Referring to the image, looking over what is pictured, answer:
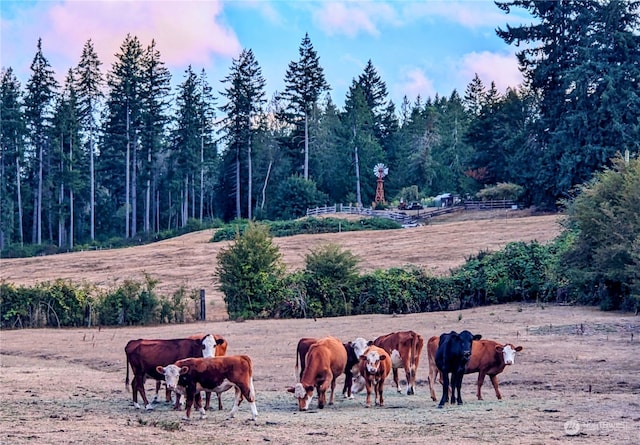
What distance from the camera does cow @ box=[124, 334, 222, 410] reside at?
54.6 ft

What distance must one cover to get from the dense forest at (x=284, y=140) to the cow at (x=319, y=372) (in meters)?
54.0

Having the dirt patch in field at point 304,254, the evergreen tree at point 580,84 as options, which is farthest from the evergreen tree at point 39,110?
the evergreen tree at point 580,84

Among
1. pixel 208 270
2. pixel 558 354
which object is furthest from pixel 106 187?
pixel 558 354

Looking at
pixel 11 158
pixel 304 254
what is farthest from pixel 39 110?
pixel 304 254

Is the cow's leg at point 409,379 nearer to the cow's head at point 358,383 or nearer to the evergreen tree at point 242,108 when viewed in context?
the cow's head at point 358,383

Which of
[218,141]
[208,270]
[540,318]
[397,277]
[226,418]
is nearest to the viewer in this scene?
[226,418]

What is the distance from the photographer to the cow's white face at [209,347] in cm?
1664

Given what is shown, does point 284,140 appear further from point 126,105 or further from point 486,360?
point 486,360

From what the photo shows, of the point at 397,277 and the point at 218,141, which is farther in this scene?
the point at 218,141

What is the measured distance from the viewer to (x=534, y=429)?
42.3 feet

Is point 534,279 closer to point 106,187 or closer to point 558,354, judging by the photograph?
point 558,354

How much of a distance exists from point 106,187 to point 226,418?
314ft

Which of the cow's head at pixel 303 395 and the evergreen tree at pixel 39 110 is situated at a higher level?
the evergreen tree at pixel 39 110

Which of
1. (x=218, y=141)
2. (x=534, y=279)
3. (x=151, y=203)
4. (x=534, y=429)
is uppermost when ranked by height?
(x=218, y=141)
